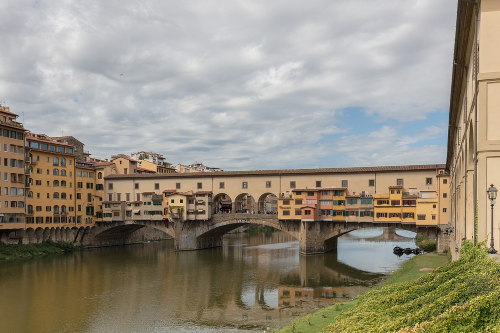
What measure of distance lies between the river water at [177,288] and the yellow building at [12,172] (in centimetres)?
564

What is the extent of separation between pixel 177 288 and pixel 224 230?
94.3 feet

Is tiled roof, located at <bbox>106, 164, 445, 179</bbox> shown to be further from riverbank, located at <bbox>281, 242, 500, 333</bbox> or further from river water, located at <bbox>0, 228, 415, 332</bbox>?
riverbank, located at <bbox>281, 242, 500, 333</bbox>

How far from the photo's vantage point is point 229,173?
57.1 m

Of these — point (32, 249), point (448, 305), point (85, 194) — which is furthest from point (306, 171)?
point (448, 305)

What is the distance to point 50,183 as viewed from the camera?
55.0 m

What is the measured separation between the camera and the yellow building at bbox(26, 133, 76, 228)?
52.7m

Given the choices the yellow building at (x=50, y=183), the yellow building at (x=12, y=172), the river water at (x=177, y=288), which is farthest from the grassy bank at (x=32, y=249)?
the yellow building at (x=50, y=183)

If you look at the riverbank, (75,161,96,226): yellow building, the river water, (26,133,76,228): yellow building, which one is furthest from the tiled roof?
the riverbank

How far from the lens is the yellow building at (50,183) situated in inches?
2074

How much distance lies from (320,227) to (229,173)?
1472cm

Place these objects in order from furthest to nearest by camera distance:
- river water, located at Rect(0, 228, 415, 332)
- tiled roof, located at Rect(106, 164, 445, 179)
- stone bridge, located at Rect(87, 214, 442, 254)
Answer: stone bridge, located at Rect(87, 214, 442, 254) < tiled roof, located at Rect(106, 164, 445, 179) < river water, located at Rect(0, 228, 415, 332)

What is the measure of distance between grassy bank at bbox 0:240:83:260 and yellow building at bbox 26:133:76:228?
2.57 m

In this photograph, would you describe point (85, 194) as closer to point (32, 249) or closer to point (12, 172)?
point (32, 249)

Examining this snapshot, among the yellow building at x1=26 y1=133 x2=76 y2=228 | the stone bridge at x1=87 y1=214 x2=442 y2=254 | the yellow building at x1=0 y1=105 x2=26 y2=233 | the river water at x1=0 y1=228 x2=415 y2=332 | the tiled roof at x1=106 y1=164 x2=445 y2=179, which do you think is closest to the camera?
the river water at x1=0 y1=228 x2=415 y2=332
